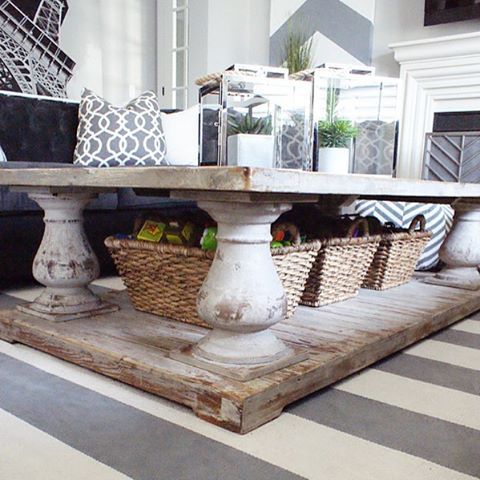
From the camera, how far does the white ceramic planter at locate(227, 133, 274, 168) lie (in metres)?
1.19

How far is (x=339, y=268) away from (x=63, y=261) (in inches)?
26.2

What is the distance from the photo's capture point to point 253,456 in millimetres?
709

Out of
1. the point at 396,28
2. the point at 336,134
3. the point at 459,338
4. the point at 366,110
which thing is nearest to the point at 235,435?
the point at 459,338

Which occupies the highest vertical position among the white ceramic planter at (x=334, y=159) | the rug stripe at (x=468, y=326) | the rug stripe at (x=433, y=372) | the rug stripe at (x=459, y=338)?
the white ceramic planter at (x=334, y=159)

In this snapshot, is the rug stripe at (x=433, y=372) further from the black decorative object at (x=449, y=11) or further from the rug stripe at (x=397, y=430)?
the black decorative object at (x=449, y=11)

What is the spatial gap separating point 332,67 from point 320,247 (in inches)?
104

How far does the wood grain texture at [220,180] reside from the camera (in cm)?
72

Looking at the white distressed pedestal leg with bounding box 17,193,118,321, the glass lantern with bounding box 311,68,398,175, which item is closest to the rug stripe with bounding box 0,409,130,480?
the white distressed pedestal leg with bounding box 17,193,118,321

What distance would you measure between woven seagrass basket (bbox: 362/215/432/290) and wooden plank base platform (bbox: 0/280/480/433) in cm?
11

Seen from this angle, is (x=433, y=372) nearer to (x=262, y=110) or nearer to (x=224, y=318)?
(x=224, y=318)

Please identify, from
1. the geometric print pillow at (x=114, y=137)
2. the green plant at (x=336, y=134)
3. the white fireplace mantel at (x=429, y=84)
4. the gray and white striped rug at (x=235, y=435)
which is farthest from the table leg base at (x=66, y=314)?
the white fireplace mantel at (x=429, y=84)

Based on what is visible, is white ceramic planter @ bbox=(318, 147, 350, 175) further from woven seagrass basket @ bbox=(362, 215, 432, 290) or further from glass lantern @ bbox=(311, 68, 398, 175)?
glass lantern @ bbox=(311, 68, 398, 175)

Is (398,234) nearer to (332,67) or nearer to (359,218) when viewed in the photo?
(359,218)

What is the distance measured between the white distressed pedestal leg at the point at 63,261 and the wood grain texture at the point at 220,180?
111 mm
